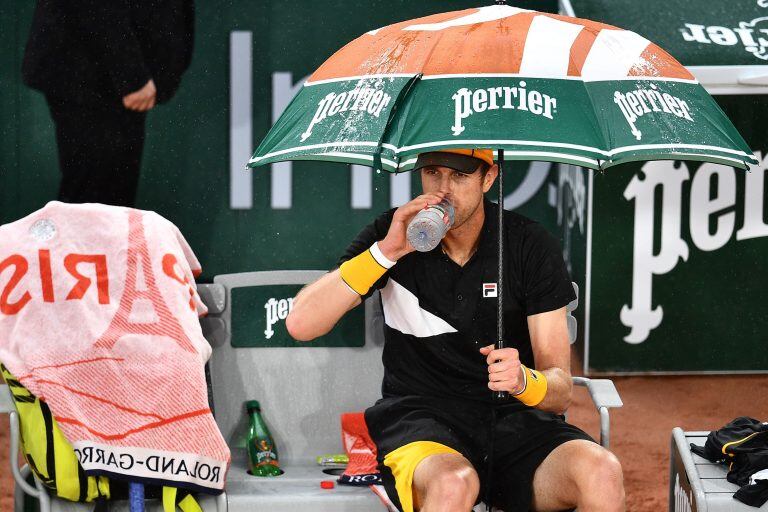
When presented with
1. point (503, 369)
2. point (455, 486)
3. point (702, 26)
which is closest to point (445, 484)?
point (455, 486)

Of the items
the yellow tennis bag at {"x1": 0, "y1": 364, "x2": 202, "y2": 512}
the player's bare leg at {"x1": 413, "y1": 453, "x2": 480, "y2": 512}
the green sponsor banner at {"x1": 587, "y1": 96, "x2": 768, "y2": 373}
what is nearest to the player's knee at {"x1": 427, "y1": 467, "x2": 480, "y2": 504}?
the player's bare leg at {"x1": 413, "y1": 453, "x2": 480, "y2": 512}

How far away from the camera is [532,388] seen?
2.94 meters

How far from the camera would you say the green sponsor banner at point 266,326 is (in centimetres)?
396

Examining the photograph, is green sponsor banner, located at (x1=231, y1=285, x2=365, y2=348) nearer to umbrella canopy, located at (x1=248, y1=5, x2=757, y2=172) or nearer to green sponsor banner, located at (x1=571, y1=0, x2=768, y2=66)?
umbrella canopy, located at (x1=248, y1=5, x2=757, y2=172)

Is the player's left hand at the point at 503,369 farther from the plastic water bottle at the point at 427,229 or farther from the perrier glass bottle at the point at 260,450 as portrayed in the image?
the perrier glass bottle at the point at 260,450

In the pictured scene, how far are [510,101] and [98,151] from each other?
9.66 ft

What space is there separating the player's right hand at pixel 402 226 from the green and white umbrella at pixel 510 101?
21cm

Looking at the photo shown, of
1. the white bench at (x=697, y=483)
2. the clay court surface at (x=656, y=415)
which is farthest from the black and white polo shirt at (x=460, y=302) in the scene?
the clay court surface at (x=656, y=415)

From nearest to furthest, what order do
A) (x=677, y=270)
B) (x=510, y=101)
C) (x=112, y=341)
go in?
(x=510, y=101)
(x=112, y=341)
(x=677, y=270)

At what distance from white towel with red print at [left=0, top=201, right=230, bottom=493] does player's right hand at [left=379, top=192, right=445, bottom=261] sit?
84cm

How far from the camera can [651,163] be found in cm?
557

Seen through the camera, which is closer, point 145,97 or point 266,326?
point 266,326

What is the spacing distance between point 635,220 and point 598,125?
3123 millimetres

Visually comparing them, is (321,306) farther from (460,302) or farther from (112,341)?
(112,341)
